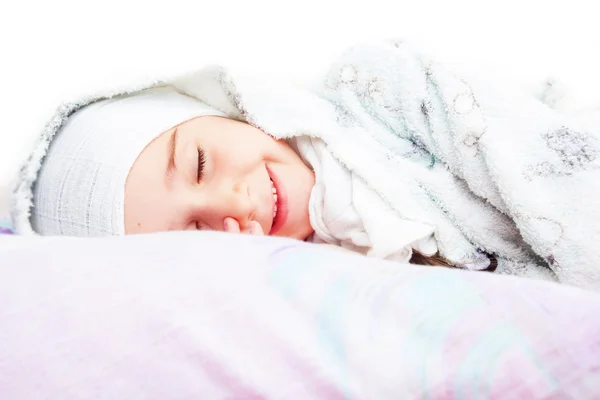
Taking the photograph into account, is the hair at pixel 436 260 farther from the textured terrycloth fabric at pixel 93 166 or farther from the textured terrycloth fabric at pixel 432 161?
the textured terrycloth fabric at pixel 93 166

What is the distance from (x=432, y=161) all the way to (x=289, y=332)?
0.57 metres

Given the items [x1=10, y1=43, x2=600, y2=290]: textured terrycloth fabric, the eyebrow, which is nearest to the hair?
[x1=10, y1=43, x2=600, y2=290]: textured terrycloth fabric

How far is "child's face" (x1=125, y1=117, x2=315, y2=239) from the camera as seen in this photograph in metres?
0.77

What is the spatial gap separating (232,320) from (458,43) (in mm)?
823

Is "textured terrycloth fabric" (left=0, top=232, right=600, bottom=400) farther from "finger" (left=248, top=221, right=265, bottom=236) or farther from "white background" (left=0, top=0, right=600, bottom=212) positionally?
"white background" (left=0, top=0, right=600, bottom=212)

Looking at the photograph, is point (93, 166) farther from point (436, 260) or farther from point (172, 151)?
point (436, 260)

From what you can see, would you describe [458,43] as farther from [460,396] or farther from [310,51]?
[460,396]

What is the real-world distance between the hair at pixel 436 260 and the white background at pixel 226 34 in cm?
39

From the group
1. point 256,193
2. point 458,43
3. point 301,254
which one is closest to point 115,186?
point 256,193

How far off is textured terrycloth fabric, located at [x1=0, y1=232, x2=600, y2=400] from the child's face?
32 centimetres

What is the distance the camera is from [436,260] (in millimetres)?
852

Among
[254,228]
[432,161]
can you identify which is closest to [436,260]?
[432,161]

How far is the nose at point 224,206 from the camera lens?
0.78m

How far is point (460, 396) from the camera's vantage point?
0.34 metres
